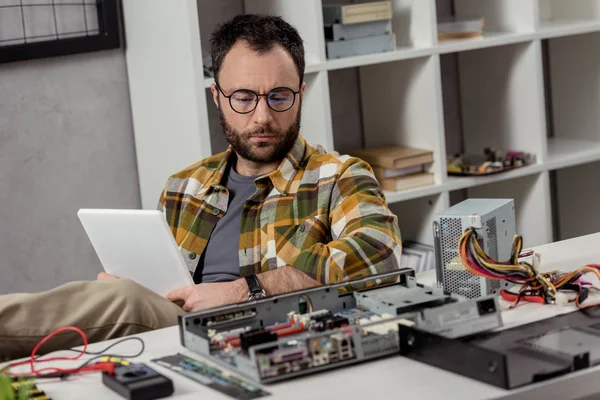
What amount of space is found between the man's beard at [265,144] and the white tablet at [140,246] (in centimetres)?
43

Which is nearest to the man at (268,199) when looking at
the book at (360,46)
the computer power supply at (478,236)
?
the computer power supply at (478,236)

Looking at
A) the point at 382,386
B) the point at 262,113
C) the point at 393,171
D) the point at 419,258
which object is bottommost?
the point at 419,258

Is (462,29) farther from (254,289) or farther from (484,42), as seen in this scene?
(254,289)

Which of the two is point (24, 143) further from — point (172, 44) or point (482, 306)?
point (482, 306)

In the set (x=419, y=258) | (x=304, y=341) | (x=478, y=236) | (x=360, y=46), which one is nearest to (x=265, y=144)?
(x=478, y=236)

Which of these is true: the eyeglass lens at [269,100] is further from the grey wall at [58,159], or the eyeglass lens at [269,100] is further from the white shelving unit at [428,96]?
the grey wall at [58,159]

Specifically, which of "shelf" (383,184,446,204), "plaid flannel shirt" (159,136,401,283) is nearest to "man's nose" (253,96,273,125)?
"plaid flannel shirt" (159,136,401,283)

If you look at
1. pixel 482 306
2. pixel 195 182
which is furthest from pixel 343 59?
pixel 482 306

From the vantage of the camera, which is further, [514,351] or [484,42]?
[484,42]

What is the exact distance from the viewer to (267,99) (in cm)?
237

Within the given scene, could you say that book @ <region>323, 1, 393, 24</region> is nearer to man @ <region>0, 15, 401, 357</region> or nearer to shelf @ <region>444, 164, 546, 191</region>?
shelf @ <region>444, 164, 546, 191</region>

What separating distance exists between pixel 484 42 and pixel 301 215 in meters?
1.23

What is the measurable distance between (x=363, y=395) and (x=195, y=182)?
1.18m

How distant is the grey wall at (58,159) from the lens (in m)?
3.10
